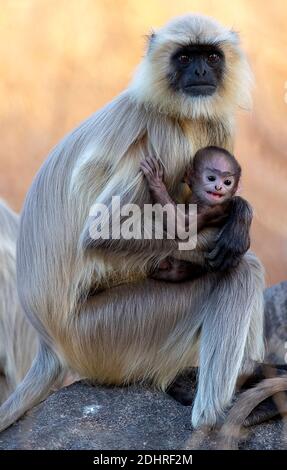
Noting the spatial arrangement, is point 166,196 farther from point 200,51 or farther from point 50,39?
point 50,39

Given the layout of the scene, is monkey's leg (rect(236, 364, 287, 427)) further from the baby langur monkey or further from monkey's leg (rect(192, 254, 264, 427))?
the baby langur monkey

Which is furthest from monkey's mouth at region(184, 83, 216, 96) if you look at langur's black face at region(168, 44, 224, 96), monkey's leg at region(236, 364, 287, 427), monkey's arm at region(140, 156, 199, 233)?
monkey's leg at region(236, 364, 287, 427)

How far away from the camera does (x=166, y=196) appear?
455 cm

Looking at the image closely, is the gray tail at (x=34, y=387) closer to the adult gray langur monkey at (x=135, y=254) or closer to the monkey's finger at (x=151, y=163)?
the adult gray langur monkey at (x=135, y=254)

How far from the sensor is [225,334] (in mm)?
4492

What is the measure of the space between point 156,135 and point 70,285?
0.66 metres

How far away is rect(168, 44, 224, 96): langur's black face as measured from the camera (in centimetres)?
471

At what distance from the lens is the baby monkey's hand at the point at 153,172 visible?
4.54 m

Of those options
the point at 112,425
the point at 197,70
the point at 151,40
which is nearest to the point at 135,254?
the point at 112,425

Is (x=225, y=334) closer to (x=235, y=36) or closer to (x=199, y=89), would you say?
(x=199, y=89)

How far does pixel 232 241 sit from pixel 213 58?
29.0 inches

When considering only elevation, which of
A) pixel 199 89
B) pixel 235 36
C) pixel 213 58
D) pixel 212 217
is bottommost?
pixel 212 217

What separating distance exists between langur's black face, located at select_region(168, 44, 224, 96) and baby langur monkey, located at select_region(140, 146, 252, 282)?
0.25m
